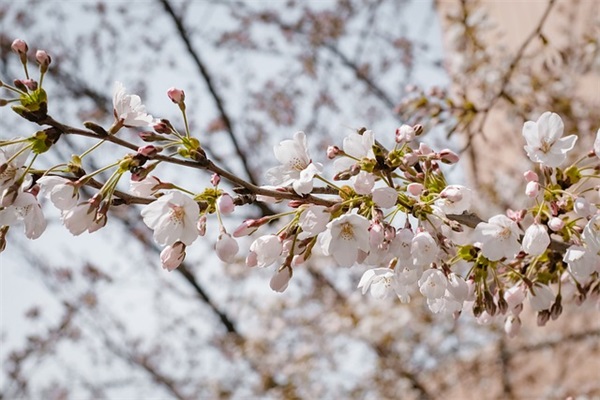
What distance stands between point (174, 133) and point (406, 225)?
386mm

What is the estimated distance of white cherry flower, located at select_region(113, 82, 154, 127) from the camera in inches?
40.3

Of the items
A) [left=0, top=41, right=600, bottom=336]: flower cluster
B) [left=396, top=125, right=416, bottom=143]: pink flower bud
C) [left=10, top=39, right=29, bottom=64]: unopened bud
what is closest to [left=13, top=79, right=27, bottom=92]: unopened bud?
[left=0, top=41, right=600, bottom=336]: flower cluster

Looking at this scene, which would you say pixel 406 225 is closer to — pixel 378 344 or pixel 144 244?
pixel 378 344

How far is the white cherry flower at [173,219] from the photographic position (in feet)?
3.20

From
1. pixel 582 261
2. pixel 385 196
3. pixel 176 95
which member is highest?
pixel 176 95

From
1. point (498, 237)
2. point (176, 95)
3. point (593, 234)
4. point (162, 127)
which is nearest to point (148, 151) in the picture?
point (162, 127)

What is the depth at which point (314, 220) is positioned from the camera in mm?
1002

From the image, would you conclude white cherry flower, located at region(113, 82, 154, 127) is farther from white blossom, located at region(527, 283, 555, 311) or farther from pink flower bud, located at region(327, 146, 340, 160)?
white blossom, located at region(527, 283, 555, 311)

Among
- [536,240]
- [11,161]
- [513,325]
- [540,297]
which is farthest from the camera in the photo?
[513,325]

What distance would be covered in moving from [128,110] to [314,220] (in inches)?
13.2

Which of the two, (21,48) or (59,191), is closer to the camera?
(59,191)

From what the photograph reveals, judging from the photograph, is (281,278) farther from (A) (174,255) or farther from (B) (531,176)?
(B) (531,176)

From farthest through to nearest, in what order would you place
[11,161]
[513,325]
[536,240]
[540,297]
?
[513,325]
[540,297]
[536,240]
[11,161]

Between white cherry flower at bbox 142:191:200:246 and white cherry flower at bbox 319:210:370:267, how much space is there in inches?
7.9
